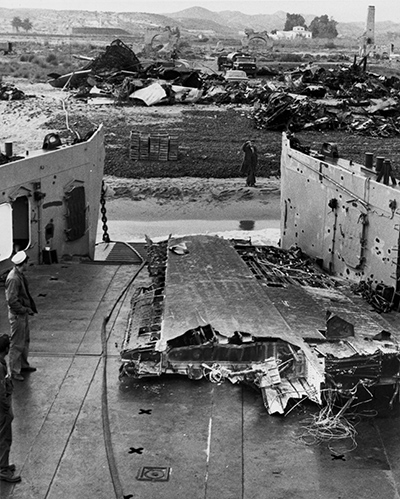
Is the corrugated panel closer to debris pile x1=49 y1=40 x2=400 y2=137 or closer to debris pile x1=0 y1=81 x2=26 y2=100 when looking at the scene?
debris pile x1=49 y1=40 x2=400 y2=137

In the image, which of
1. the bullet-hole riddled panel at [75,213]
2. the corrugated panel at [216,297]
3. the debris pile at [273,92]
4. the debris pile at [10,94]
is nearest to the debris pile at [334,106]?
the debris pile at [273,92]

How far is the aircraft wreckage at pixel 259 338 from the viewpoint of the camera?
272 inches

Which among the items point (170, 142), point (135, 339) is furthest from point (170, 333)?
point (170, 142)

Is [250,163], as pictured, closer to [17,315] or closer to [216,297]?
[216,297]

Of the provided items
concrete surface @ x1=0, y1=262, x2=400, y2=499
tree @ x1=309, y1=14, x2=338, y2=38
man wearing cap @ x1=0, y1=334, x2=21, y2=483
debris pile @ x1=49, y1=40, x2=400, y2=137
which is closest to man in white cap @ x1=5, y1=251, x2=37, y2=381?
concrete surface @ x1=0, y1=262, x2=400, y2=499

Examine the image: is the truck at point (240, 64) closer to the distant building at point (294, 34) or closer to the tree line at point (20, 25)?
the distant building at point (294, 34)

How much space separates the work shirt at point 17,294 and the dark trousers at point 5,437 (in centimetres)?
177

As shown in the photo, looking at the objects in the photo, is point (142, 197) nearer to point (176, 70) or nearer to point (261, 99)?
point (261, 99)

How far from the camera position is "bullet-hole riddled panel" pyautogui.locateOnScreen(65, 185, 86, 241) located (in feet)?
40.1

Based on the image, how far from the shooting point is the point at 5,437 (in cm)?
598

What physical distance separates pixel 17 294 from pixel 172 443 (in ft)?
7.05

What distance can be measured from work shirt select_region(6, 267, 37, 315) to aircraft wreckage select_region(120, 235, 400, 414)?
1002 millimetres

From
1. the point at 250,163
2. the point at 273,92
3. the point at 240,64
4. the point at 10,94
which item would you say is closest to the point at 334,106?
the point at 273,92

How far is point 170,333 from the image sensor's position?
749cm
